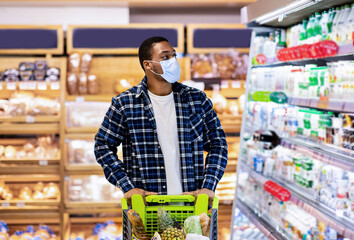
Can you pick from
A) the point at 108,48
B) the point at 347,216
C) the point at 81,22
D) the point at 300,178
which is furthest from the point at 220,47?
the point at 347,216

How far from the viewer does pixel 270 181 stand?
3906mm

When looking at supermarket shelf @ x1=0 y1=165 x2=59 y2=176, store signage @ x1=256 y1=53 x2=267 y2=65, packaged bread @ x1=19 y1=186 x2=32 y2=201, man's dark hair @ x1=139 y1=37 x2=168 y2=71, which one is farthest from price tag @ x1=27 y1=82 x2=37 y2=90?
man's dark hair @ x1=139 y1=37 x2=168 y2=71

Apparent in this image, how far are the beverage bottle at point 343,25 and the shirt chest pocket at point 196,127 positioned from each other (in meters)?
1.04

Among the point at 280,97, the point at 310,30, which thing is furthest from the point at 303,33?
the point at 280,97

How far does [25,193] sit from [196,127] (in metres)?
3.42

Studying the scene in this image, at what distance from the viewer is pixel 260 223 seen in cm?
408

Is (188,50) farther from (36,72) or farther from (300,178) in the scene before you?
(300,178)

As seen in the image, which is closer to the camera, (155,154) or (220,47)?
(155,154)

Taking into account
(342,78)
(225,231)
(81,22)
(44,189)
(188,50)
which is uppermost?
(81,22)

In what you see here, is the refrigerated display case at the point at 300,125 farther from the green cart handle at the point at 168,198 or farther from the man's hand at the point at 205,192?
the green cart handle at the point at 168,198

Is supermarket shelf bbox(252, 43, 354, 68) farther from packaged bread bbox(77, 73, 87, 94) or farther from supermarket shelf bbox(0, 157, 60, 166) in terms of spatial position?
supermarket shelf bbox(0, 157, 60, 166)

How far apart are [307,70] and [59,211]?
3077 millimetres

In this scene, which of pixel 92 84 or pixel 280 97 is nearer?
pixel 280 97

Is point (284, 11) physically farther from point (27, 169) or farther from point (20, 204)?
point (20, 204)
